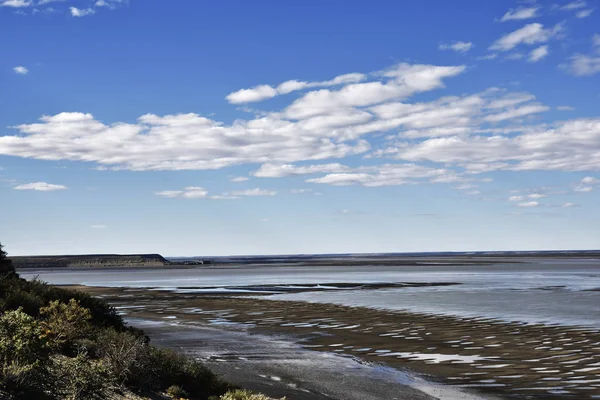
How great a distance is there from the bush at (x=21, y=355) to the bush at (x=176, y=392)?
2.59 metres

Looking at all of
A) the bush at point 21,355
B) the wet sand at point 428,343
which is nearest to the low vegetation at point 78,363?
the bush at point 21,355

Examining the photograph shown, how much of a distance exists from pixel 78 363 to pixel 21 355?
3.66ft

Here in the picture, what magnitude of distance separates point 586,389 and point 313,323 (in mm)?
17707

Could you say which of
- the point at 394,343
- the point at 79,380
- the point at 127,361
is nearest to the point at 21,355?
the point at 79,380

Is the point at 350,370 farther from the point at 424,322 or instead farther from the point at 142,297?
the point at 142,297

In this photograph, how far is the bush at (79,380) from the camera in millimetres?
10719

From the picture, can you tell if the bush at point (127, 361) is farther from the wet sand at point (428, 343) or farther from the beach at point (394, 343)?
the wet sand at point (428, 343)

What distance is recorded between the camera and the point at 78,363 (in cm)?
1156

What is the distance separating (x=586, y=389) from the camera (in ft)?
53.8

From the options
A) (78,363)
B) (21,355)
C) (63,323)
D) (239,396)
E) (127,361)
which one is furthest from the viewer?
(63,323)

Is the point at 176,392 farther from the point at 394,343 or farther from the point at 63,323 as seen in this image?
the point at 394,343

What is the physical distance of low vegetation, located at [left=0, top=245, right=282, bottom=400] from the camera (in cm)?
1058

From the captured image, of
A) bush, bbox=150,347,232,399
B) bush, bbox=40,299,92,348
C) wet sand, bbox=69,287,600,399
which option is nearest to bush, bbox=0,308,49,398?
bush, bbox=40,299,92,348

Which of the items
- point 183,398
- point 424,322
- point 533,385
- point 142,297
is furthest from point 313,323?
point 142,297
